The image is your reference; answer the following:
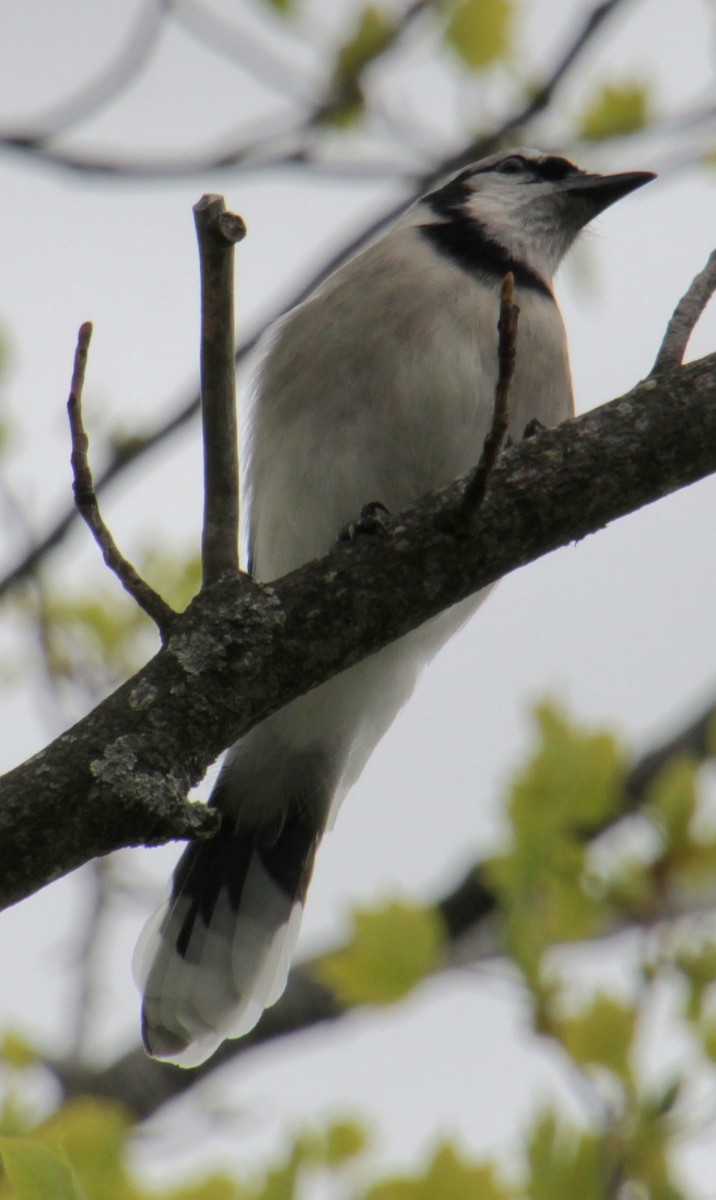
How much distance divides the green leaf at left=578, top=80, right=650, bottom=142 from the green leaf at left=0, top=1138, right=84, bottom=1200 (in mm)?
2927

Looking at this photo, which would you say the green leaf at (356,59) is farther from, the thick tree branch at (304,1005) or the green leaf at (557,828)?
the thick tree branch at (304,1005)

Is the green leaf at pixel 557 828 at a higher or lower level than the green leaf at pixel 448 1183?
higher

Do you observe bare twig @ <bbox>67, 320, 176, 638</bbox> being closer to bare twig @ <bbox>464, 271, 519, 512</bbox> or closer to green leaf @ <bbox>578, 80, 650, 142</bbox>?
bare twig @ <bbox>464, 271, 519, 512</bbox>

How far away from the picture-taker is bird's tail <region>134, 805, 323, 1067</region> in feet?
10.3

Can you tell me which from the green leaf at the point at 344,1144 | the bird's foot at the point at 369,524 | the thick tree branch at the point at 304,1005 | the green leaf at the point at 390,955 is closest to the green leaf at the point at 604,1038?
the green leaf at the point at 390,955

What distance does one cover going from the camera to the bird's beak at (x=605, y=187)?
174 inches

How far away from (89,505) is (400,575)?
1.51 ft

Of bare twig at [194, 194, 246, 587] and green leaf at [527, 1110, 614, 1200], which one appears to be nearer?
bare twig at [194, 194, 246, 587]

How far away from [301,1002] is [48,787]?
370 centimetres

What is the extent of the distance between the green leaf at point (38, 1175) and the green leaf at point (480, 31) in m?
2.91

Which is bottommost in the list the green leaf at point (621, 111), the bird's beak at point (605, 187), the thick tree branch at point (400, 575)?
the thick tree branch at point (400, 575)

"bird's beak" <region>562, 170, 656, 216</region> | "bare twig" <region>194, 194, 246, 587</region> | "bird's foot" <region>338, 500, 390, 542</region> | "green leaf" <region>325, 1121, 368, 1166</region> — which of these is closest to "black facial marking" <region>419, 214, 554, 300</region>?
"bird's beak" <region>562, 170, 656, 216</region>

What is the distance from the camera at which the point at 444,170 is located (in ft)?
10.8

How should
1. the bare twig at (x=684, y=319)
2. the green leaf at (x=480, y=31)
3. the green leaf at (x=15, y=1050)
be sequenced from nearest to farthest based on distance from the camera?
the bare twig at (x=684, y=319)
the green leaf at (x=480, y=31)
the green leaf at (x=15, y=1050)
